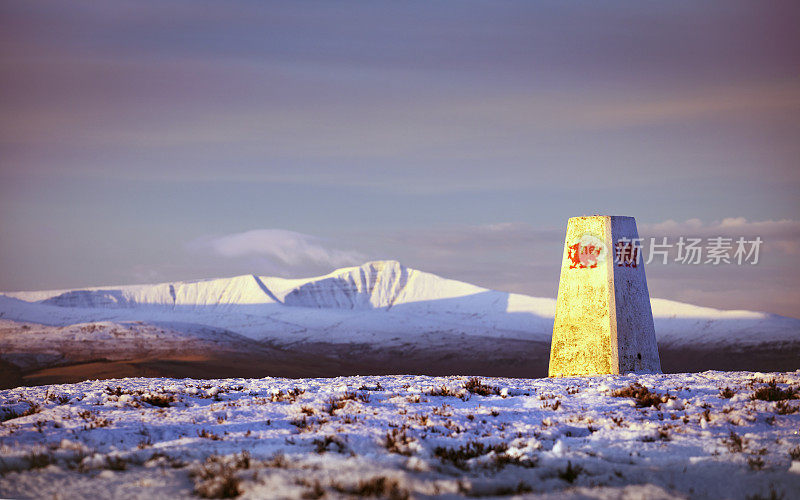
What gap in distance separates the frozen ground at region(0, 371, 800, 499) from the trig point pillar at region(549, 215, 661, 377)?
208 inches

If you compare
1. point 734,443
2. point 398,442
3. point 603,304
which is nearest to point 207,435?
point 398,442

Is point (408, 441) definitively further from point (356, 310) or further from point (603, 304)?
point (356, 310)

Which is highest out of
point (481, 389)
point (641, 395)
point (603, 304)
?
point (603, 304)

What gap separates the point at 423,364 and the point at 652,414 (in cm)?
5815

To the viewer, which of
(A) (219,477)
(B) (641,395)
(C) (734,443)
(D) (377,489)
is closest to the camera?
(D) (377,489)

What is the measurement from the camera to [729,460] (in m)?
8.43

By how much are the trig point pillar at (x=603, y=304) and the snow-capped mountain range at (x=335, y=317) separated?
49191 millimetres

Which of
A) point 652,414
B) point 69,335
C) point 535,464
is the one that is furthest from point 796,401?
point 69,335

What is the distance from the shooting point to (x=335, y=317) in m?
97.0

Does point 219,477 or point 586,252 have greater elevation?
point 586,252

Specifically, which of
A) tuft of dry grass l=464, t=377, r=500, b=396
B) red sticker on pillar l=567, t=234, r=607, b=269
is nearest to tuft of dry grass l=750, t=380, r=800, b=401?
tuft of dry grass l=464, t=377, r=500, b=396

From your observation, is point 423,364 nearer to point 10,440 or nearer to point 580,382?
point 580,382

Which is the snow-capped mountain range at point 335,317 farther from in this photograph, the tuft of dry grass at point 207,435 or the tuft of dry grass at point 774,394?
the tuft of dry grass at point 774,394

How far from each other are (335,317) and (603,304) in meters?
78.6
